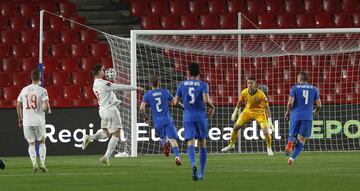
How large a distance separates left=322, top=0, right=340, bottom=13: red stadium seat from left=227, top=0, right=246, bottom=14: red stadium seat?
2.29 meters

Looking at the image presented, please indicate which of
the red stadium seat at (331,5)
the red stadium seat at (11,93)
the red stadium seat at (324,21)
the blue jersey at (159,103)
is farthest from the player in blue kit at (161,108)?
the red stadium seat at (331,5)

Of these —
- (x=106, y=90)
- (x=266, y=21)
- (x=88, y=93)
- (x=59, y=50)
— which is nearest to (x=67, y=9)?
(x=59, y=50)

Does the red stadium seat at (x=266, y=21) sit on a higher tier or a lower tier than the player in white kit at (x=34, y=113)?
higher

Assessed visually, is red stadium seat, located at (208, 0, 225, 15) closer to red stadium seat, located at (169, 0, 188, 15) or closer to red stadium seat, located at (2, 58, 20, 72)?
red stadium seat, located at (169, 0, 188, 15)

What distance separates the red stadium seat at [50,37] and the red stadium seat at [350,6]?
8.10m

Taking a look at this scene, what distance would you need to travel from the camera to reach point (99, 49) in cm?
2927

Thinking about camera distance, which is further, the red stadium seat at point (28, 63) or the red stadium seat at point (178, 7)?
the red stadium seat at point (178, 7)

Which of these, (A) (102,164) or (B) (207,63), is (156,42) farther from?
(A) (102,164)

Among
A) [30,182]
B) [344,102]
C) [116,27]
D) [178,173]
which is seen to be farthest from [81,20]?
[30,182]

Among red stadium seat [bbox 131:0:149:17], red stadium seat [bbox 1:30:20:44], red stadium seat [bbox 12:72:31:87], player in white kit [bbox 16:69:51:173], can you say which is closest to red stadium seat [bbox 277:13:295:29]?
red stadium seat [bbox 131:0:149:17]

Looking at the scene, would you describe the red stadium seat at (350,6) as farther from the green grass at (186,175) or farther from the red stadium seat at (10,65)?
the red stadium seat at (10,65)

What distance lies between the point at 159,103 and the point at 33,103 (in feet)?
16.0

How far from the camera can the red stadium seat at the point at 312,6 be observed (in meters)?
30.1

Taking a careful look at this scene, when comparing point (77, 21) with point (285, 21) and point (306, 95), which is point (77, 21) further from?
point (306, 95)
